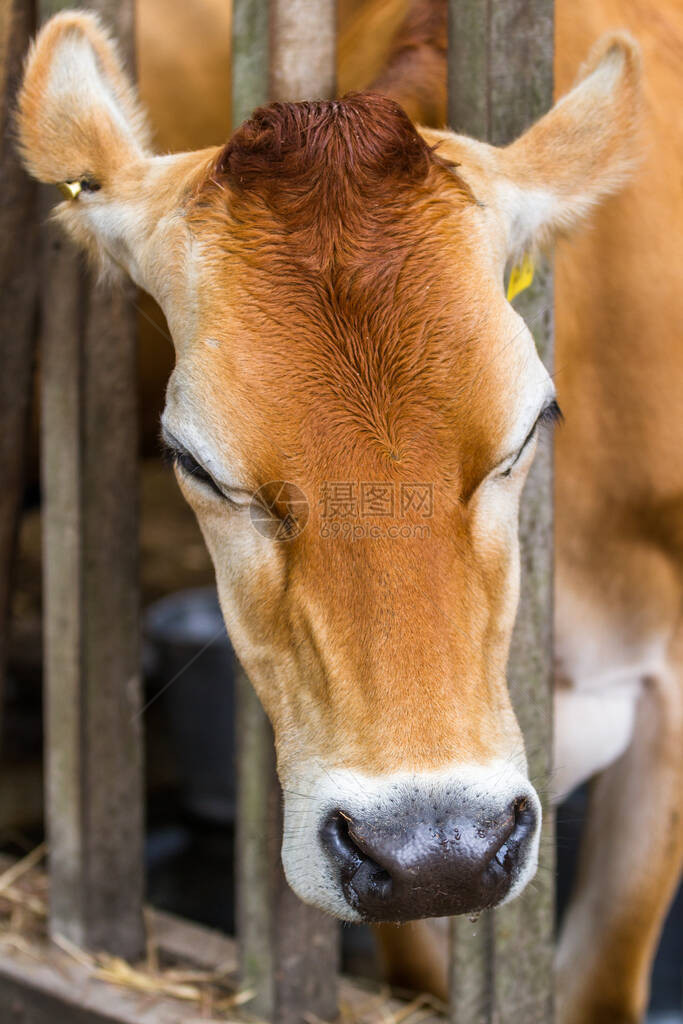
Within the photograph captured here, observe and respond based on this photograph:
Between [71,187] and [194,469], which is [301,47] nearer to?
[71,187]

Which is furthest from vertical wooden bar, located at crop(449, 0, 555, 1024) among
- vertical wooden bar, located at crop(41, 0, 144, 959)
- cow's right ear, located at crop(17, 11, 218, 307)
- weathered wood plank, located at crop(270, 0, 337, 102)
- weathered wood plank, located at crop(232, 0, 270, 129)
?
vertical wooden bar, located at crop(41, 0, 144, 959)

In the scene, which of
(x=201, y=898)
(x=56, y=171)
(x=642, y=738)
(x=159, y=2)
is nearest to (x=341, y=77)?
(x=56, y=171)

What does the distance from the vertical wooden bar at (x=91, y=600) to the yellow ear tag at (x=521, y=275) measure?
2.76 ft

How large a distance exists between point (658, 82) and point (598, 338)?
589 mm

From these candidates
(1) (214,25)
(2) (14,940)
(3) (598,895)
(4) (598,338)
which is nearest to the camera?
(4) (598,338)

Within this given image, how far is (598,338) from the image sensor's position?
2.43 m

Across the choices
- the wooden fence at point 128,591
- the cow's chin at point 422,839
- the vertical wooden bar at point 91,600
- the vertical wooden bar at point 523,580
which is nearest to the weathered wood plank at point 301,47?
the wooden fence at point 128,591

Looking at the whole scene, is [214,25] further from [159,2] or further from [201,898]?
[201,898]

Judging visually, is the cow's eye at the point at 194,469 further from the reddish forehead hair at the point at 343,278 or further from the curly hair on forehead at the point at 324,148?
the curly hair on forehead at the point at 324,148

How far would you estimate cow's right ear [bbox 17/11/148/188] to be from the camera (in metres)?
1.92

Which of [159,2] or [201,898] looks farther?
[159,2]

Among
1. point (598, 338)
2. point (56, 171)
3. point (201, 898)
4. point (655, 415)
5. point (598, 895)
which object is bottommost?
point (201, 898)

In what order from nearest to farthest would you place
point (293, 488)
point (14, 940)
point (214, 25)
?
point (293, 488) < point (14, 940) < point (214, 25)

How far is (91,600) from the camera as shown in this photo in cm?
249
